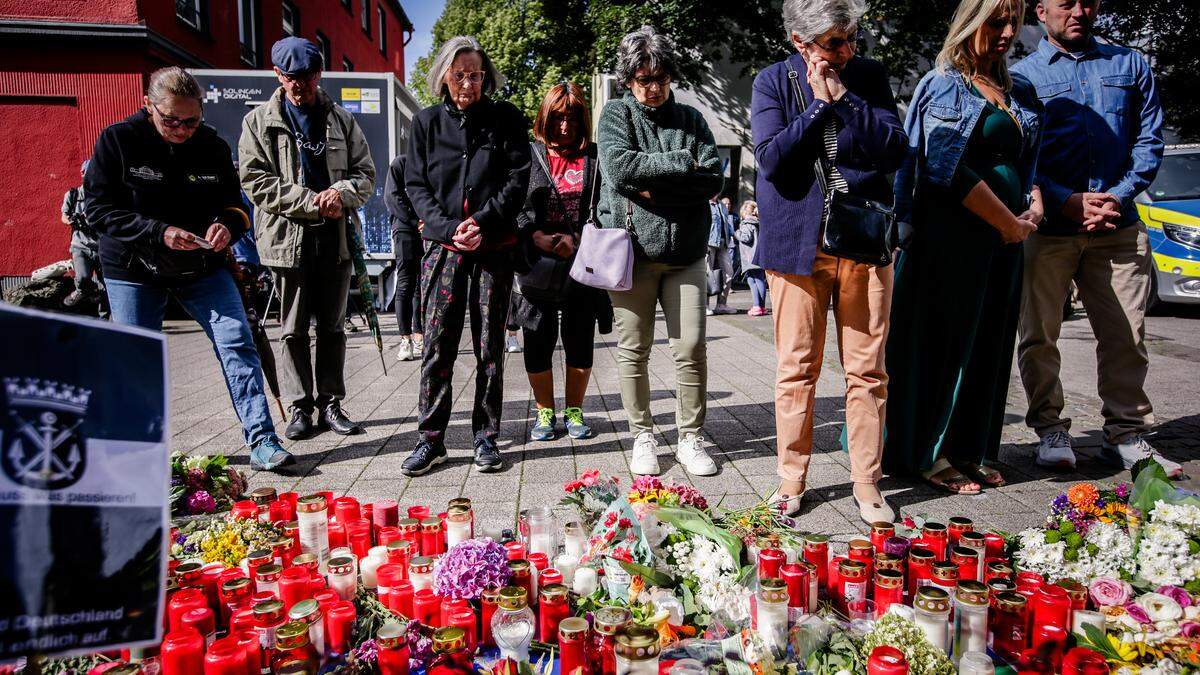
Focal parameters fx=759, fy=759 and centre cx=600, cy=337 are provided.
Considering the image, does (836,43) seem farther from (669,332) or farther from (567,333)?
(567,333)

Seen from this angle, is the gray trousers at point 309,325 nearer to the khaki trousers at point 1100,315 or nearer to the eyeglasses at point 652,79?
the eyeglasses at point 652,79

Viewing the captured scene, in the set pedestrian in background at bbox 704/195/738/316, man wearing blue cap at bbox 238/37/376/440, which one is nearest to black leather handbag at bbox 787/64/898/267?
man wearing blue cap at bbox 238/37/376/440

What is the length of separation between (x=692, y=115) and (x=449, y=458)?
222cm

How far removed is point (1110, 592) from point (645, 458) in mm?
2122

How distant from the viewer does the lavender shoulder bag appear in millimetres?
3637

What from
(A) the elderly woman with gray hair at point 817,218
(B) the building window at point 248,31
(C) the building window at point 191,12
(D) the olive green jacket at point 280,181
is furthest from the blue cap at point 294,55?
(B) the building window at point 248,31

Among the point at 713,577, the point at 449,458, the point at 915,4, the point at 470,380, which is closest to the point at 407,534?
the point at 713,577

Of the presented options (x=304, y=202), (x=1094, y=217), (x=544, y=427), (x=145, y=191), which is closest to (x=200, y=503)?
(x=145, y=191)

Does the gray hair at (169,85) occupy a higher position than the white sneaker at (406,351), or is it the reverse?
the gray hair at (169,85)

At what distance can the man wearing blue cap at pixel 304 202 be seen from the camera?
4.25m

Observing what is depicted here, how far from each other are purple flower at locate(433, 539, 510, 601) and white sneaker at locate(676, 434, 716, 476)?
1857mm

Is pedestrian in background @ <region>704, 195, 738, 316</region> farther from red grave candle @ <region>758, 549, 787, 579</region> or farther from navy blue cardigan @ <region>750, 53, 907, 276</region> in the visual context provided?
red grave candle @ <region>758, 549, 787, 579</region>

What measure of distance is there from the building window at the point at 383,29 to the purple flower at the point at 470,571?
31.8m

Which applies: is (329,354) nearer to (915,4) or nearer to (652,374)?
(652,374)
